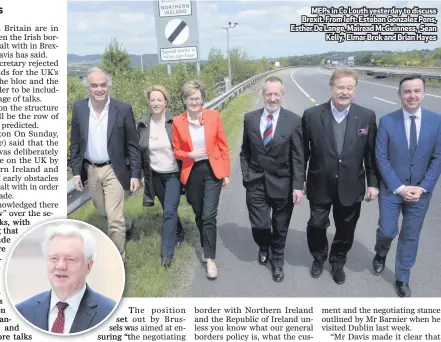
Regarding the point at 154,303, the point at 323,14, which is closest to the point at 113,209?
the point at 154,303

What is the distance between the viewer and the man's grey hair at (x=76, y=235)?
2.15 m

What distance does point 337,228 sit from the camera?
115 inches

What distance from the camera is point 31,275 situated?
214 cm

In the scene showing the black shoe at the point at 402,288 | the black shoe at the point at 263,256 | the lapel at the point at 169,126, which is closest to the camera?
the black shoe at the point at 402,288

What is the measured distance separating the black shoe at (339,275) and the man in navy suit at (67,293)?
155 cm

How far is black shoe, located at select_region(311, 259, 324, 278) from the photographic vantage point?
2934 mm

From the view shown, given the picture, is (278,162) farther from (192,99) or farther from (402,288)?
(402,288)

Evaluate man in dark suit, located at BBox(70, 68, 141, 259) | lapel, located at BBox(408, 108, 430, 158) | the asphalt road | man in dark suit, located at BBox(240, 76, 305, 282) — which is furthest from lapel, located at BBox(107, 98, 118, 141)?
lapel, located at BBox(408, 108, 430, 158)

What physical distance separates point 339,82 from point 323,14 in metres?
1.24

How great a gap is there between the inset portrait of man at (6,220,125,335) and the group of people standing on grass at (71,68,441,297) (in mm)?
689

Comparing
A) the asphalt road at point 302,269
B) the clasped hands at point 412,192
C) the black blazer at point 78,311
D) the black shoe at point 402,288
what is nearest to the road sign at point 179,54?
the asphalt road at point 302,269

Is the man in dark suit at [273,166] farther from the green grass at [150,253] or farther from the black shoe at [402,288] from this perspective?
the black shoe at [402,288]

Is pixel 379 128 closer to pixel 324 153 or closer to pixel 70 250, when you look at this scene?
pixel 324 153

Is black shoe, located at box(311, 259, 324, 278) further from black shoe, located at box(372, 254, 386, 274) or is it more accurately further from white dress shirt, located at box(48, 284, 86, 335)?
white dress shirt, located at box(48, 284, 86, 335)
